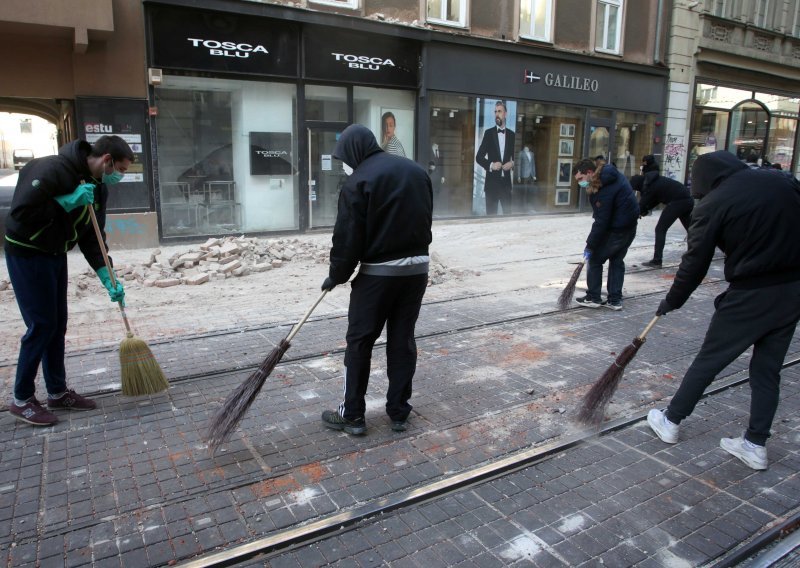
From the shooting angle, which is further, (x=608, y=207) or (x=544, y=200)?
(x=544, y=200)

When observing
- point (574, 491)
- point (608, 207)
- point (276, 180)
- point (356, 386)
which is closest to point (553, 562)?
point (574, 491)

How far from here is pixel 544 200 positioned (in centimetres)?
1723

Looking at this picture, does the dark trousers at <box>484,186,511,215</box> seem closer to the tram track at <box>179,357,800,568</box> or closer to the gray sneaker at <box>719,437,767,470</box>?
the tram track at <box>179,357,800,568</box>

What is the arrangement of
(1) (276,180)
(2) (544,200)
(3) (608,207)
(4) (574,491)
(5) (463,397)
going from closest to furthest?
1. (4) (574,491)
2. (5) (463,397)
3. (3) (608,207)
4. (1) (276,180)
5. (2) (544,200)

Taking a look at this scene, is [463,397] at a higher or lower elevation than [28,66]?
lower

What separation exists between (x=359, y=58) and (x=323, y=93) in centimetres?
107

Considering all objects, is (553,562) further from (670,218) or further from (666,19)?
(666,19)

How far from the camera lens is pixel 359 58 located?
1292 centimetres

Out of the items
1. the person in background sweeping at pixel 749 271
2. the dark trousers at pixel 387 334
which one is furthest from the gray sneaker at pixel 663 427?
the dark trousers at pixel 387 334

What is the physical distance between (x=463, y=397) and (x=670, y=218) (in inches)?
269

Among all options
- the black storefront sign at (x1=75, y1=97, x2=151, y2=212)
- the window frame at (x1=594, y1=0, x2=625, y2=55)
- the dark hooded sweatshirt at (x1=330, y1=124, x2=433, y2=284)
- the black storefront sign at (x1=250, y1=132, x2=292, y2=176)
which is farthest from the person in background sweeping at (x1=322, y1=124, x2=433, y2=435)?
the window frame at (x1=594, y1=0, x2=625, y2=55)

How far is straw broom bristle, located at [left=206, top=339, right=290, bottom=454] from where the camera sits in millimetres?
3895

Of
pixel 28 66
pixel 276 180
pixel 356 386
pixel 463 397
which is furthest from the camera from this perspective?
pixel 276 180

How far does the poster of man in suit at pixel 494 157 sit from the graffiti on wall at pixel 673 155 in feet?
20.2
